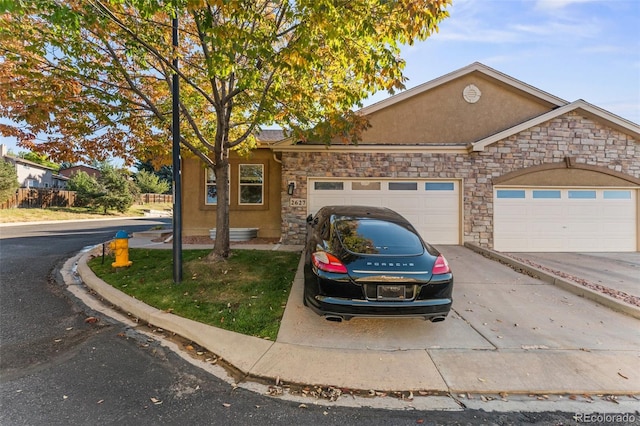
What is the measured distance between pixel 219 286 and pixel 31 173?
42.3 m

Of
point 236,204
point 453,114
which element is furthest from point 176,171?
point 453,114

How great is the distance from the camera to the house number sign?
33.9 feet

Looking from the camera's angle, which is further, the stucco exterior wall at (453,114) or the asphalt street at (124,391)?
the stucco exterior wall at (453,114)

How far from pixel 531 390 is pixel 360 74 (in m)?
5.55

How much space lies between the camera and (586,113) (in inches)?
390

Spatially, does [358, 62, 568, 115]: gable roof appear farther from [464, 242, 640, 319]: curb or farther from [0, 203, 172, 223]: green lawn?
[0, 203, 172, 223]: green lawn

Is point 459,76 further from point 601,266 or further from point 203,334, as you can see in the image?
point 203,334

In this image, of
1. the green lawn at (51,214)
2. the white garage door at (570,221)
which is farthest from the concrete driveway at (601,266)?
the green lawn at (51,214)

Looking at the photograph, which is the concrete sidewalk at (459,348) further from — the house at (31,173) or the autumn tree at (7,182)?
the house at (31,173)

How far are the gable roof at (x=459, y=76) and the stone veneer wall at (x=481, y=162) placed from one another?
215 centimetres

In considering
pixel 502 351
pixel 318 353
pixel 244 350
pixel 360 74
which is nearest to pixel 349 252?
pixel 318 353

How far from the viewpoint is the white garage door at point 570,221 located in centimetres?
1003

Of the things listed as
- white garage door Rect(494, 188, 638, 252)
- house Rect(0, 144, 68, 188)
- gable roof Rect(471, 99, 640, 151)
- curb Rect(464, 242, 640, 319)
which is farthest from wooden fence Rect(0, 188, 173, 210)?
white garage door Rect(494, 188, 638, 252)

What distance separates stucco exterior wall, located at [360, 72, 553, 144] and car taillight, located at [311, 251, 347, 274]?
8221 mm
